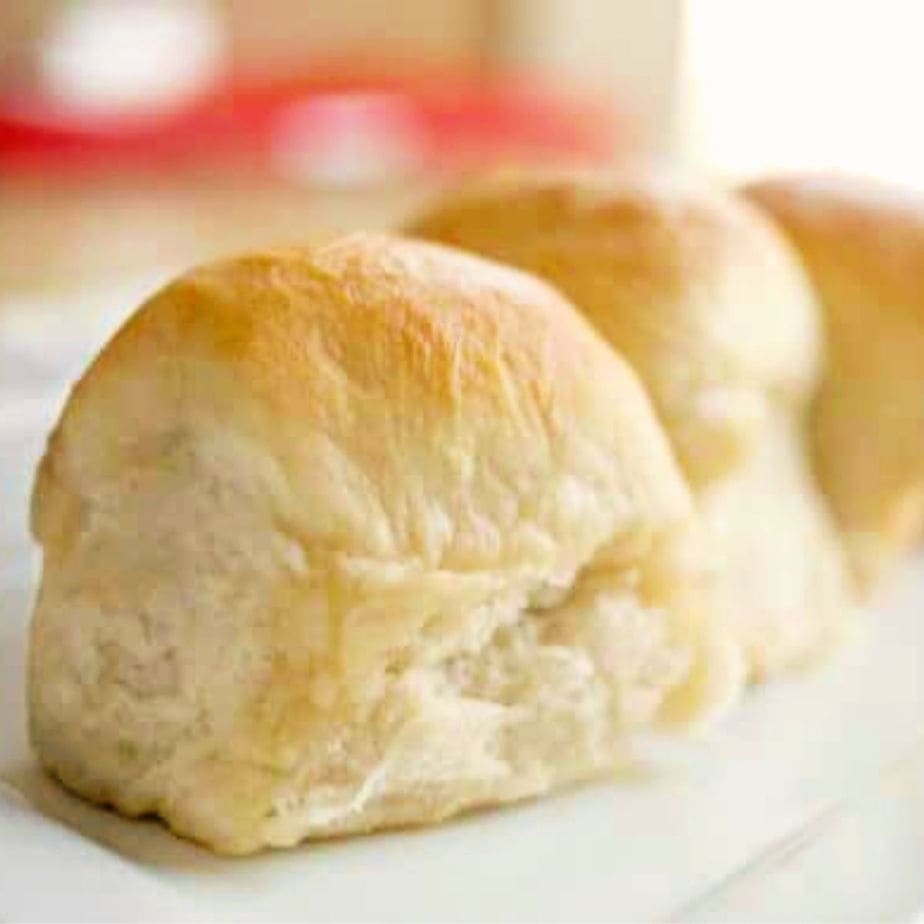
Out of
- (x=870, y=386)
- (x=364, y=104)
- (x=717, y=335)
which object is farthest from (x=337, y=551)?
(x=364, y=104)

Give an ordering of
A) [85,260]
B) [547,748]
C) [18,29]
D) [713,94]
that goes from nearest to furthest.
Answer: [547,748]
[85,260]
[18,29]
[713,94]

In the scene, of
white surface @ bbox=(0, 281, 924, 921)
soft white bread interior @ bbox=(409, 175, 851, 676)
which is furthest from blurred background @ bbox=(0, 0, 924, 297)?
white surface @ bbox=(0, 281, 924, 921)

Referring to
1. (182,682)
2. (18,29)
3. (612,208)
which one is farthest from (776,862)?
(18,29)

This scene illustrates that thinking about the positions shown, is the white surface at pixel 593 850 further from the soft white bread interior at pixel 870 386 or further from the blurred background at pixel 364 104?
the blurred background at pixel 364 104

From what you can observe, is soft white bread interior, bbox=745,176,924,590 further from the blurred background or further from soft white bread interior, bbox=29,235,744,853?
the blurred background

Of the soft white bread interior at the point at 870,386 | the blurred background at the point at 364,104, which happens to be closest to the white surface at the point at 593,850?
the soft white bread interior at the point at 870,386

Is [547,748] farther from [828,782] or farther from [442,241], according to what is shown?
[442,241]
